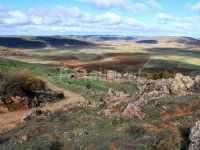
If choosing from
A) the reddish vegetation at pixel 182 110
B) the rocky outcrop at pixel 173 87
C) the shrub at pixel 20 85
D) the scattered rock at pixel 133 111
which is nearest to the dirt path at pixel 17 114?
the shrub at pixel 20 85

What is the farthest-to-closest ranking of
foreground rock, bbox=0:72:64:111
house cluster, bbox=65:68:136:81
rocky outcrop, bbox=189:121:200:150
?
house cluster, bbox=65:68:136:81
foreground rock, bbox=0:72:64:111
rocky outcrop, bbox=189:121:200:150

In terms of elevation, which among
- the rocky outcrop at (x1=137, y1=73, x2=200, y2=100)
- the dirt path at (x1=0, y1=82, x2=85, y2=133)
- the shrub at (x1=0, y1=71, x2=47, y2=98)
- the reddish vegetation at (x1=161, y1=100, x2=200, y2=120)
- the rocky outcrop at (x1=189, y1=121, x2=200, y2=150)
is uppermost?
the rocky outcrop at (x1=189, y1=121, x2=200, y2=150)

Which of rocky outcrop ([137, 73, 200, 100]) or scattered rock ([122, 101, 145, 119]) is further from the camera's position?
rocky outcrop ([137, 73, 200, 100])

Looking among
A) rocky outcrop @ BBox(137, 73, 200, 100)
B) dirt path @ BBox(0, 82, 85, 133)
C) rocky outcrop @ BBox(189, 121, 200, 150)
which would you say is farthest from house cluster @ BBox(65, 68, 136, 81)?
rocky outcrop @ BBox(189, 121, 200, 150)

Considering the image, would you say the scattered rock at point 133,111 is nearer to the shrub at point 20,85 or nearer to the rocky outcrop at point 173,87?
the rocky outcrop at point 173,87

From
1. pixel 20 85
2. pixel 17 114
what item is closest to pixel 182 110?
pixel 17 114

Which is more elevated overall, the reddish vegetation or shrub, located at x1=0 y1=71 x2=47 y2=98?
the reddish vegetation

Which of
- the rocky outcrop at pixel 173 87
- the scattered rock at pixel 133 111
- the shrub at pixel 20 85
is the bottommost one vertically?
the shrub at pixel 20 85

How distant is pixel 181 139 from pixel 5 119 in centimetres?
2260

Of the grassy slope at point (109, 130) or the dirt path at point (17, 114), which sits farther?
the dirt path at point (17, 114)

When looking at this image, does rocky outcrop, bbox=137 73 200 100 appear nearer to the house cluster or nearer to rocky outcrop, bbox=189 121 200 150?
rocky outcrop, bbox=189 121 200 150

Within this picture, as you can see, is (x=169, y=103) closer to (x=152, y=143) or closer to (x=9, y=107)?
(x=152, y=143)

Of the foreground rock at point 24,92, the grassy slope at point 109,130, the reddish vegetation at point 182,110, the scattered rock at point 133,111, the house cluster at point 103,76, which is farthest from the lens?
the house cluster at point 103,76

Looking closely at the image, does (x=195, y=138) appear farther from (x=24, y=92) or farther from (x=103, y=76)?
(x=103, y=76)
